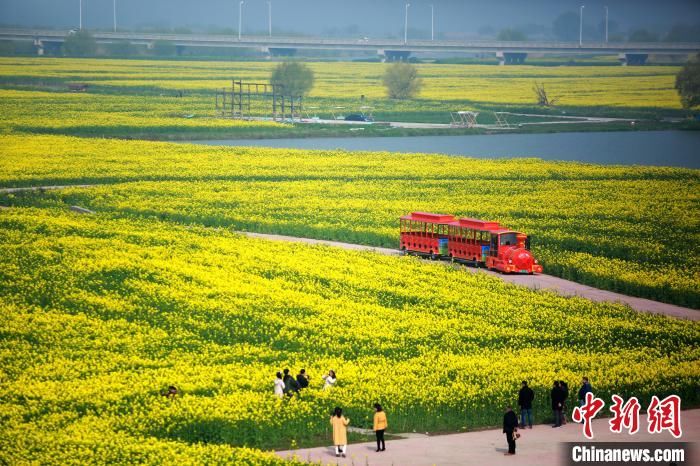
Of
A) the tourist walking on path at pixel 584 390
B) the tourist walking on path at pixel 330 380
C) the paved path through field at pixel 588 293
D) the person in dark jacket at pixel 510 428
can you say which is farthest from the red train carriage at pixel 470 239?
the person in dark jacket at pixel 510 428

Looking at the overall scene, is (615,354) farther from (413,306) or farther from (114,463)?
(114,463)

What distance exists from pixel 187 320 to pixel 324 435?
12.6 meters

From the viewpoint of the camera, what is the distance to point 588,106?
178250mm

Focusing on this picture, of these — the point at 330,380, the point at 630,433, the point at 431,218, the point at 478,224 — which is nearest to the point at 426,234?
the point at 431,218

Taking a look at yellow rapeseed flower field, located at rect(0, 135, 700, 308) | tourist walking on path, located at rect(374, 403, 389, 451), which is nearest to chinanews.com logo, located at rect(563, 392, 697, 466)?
tourist walking on path, located at rect(374, 403, 389, 451)

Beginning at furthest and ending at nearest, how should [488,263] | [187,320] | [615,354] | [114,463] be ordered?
[488,263], [187,320], [615,354], [114,463]

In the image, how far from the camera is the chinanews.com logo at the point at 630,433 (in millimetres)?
32312

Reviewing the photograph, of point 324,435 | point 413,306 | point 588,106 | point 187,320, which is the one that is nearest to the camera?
point 324,435

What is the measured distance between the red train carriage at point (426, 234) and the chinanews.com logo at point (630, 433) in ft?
84.0

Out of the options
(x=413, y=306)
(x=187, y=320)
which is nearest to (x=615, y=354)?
(x=413, y=306)

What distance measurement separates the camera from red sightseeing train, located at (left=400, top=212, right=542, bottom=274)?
59125mm

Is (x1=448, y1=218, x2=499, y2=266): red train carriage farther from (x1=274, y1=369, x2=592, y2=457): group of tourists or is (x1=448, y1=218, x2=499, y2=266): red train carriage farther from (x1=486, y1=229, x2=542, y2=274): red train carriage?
(x1=274, y1=369, x2=592, y2=457): group of tourists

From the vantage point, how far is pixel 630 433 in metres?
34.9

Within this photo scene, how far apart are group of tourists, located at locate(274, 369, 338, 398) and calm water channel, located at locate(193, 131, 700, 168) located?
261ft
